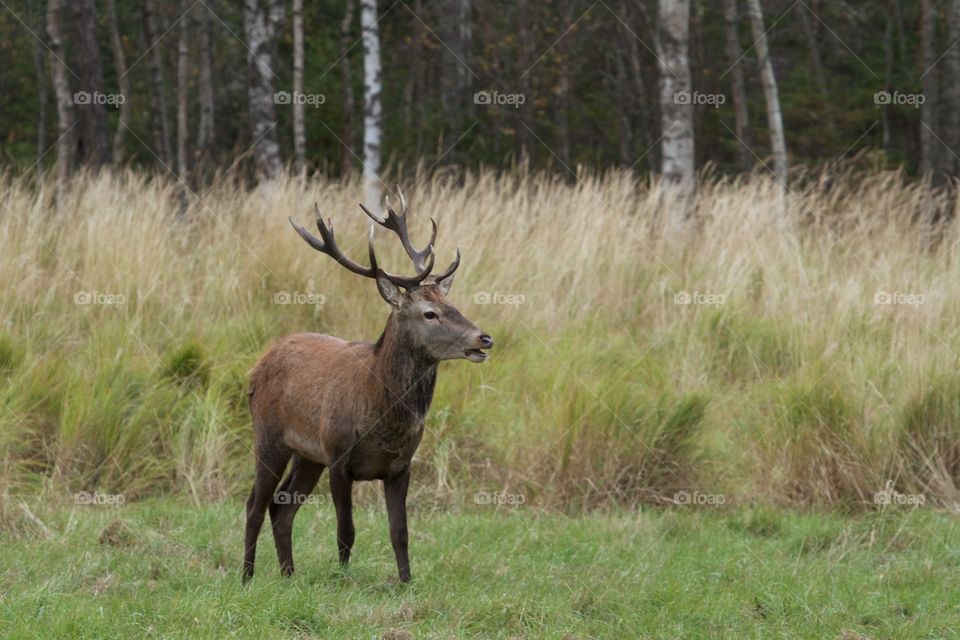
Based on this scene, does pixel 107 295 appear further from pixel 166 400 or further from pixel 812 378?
pixel 812 378

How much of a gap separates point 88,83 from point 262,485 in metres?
8.28

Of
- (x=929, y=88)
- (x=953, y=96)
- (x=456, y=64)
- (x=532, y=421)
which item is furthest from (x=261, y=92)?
(x=532, y=421)

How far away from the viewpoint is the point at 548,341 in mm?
9148

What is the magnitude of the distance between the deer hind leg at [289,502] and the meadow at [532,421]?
0.56 feet

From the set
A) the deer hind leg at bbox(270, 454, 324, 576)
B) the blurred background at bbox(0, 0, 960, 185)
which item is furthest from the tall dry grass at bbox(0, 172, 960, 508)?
the blurred background at bbox(0, 0, 960, 185)

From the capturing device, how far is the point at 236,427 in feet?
26.3

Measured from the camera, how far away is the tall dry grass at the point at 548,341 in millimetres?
7684

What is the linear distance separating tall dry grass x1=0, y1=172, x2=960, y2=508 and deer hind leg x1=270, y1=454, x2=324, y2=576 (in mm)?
1598

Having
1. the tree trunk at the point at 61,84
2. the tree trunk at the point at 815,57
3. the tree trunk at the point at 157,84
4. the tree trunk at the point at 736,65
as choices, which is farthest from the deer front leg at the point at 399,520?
the tree trunk at the point at 815,57

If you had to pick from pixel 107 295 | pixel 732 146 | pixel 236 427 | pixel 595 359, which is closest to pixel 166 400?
pixel 236 427

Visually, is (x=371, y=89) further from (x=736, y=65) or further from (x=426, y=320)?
(x=426, y=320)

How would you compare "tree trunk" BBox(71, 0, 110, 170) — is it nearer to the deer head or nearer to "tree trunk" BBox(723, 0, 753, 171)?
the deer head

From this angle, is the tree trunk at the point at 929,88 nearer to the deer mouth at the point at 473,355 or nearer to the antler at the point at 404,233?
the antler at the point at 404,233

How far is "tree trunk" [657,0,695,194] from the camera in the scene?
1305 cm
